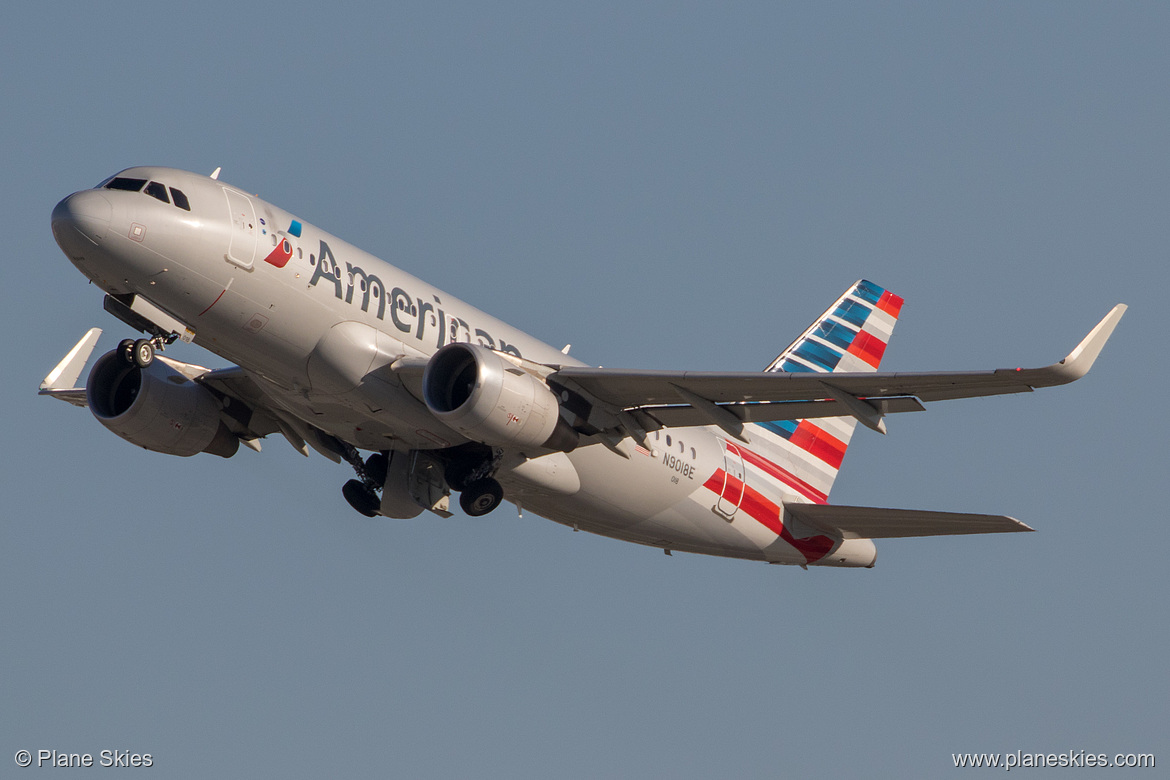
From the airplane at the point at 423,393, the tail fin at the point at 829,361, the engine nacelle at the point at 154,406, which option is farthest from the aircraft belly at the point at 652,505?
the engine nacelle at the point at 154,406

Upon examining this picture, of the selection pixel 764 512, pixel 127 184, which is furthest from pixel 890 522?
pixel 127 184

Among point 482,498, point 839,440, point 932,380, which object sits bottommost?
point 482,498

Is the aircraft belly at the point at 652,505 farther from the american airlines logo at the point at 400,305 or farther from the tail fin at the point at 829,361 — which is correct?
the american airlines logo at the point at 400,305

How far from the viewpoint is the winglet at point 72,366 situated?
35772 mm

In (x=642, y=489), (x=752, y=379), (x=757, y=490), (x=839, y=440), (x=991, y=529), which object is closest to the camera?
(x=752, y=379)

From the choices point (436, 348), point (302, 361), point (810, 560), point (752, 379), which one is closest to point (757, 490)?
point (810, 560)

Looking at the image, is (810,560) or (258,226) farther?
(810,560)

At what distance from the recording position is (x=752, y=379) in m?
27.8

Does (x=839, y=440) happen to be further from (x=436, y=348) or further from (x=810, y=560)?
(x=436, y=348)

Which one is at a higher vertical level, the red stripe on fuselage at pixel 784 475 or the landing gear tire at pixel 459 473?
the red stripe on fuselage at pixel 784 475

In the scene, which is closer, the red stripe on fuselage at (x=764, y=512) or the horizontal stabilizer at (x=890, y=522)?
the horizontal stabilizer at (x=890, y=522)

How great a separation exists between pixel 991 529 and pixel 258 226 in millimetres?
16459

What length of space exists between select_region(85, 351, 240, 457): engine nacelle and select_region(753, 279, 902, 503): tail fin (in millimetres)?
14200

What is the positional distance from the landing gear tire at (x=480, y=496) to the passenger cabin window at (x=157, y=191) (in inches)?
343
